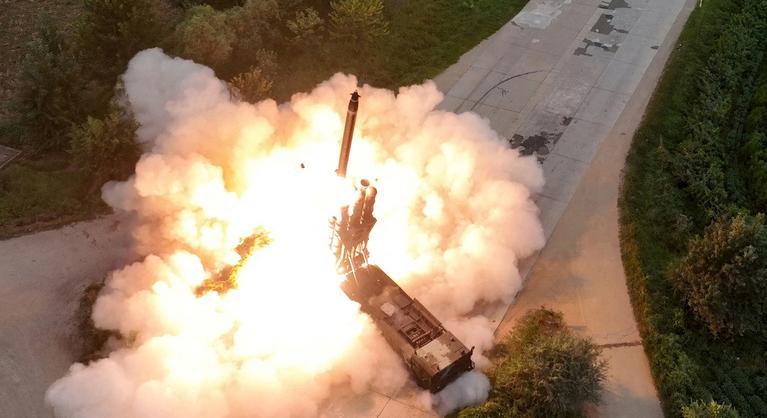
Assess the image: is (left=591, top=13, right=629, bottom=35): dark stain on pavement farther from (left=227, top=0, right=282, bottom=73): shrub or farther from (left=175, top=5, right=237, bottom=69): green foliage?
(left=175, top=5, right=237, bottom=69): green foliage

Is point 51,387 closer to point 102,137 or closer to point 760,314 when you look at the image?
point 102,137

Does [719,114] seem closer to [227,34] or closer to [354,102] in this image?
[354,102]

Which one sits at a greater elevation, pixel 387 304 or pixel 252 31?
pixel 252 31

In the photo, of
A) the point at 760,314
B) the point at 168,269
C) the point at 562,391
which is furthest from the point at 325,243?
the point at 760,314

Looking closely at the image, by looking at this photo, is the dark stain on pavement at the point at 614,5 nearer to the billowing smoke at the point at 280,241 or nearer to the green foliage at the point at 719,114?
the green foliage at the point at 719,114

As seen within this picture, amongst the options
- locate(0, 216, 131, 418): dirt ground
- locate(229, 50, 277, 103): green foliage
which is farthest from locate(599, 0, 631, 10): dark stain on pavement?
locate(0, 216, 131, 418): dirt ground

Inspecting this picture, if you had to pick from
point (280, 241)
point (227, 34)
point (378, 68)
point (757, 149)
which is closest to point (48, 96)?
point (227, 34)
